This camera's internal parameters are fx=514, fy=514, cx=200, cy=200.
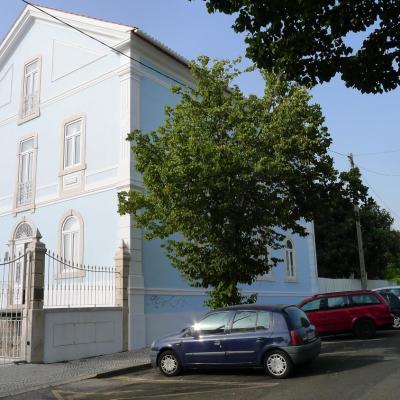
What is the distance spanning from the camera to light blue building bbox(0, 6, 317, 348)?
16.8m

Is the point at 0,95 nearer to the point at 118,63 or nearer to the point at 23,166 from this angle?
the point at 23,166

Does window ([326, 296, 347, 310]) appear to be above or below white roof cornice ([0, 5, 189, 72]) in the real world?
below

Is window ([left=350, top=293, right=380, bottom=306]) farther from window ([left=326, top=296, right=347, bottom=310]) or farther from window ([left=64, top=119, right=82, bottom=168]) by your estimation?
window ([left=64, top=119, right=82, bottom=168])

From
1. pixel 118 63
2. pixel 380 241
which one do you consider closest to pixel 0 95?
pixel 118 63

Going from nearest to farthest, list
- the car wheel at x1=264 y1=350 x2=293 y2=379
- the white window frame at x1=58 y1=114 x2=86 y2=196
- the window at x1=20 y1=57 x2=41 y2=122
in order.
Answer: the car wheel at x1=264 y1=350 x2=293 y2=379, the white window frame at x1=58 y1=114 x2=86 y2=196, the window at x1=20 y1=57 x2=41 y2=122

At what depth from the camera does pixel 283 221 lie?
45.8 feet

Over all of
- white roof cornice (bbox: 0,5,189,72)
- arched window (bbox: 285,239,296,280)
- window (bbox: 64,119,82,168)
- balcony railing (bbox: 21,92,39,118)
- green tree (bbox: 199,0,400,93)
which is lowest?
arched window (bbox: 285,239,296,280)

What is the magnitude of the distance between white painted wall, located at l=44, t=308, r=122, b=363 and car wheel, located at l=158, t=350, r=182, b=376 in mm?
3565

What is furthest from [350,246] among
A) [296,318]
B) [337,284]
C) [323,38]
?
[323,38]

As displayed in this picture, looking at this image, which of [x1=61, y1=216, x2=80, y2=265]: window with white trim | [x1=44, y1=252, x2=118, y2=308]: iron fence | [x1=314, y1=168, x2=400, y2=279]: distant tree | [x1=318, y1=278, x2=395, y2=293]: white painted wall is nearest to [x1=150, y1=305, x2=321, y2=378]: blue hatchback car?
[x1=44, y1=252, x2=118, y2=308]: iron fence

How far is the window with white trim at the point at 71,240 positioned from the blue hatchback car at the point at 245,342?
758cm

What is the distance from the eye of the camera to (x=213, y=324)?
10.9m

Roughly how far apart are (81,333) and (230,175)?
5.92 m

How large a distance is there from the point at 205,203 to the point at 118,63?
7.47 meters
